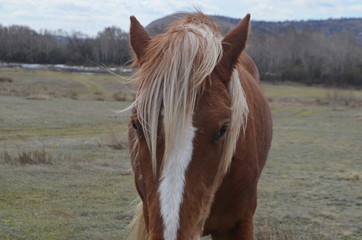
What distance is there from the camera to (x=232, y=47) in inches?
100

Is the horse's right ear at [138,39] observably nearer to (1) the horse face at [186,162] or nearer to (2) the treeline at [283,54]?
(1) the horse face at [186,162]

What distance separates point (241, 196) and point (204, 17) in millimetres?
1310

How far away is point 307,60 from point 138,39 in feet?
239

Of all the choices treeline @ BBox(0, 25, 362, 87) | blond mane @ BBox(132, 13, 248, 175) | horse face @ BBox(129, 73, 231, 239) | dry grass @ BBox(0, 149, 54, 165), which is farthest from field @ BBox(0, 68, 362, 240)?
treeline @ BBox(0, 25, 362, 87)

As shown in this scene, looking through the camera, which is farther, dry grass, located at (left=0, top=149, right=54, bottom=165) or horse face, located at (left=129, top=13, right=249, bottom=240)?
dry grass, located at (left=0, top=149, right=54, bottom=165)

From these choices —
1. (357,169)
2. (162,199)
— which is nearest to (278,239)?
(162,199)

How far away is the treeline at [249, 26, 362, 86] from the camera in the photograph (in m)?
54.7

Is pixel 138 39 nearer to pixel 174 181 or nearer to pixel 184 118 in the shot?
pixel 184 118

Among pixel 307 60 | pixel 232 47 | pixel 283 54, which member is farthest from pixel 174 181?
pixel 307 60

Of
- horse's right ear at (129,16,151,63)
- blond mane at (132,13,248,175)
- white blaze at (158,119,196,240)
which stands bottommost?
white blaze at (158,119,196,240)

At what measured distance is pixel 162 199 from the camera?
2.03 meters

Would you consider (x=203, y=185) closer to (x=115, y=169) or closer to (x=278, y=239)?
(x=278, y=239)

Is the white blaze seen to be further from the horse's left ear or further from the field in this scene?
the field

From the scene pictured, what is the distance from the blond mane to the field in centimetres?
78
